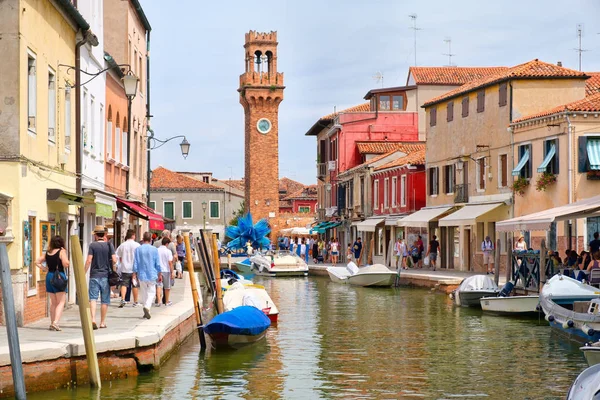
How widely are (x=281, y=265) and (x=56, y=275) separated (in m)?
31.8

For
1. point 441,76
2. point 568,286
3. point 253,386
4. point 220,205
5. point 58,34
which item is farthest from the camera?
point 220,205

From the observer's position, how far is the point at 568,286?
20.5 metres

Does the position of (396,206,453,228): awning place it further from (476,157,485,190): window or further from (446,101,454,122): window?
(446,101,454,122): window

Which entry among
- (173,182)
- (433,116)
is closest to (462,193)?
(433,116)

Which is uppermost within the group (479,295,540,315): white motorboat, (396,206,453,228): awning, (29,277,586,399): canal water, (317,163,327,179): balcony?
(317,163,327,179): balcony

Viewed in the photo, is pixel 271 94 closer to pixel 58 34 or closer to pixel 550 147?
pixel 550 147

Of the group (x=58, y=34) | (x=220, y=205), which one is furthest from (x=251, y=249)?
(x=58, y=34)

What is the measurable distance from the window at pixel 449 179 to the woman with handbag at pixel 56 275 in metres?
29.4

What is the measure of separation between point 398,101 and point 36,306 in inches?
1819

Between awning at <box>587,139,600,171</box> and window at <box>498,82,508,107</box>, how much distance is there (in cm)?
561

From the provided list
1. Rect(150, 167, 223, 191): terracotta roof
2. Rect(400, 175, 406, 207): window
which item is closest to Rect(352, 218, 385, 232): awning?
Rect(400, 175, 406, 207): window

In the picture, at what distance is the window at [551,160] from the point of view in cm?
3285

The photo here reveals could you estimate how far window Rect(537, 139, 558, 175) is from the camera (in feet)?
108

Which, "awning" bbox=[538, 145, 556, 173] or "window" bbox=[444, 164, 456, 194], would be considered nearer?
"awning" bbox=[538, 145, 556, 173]
